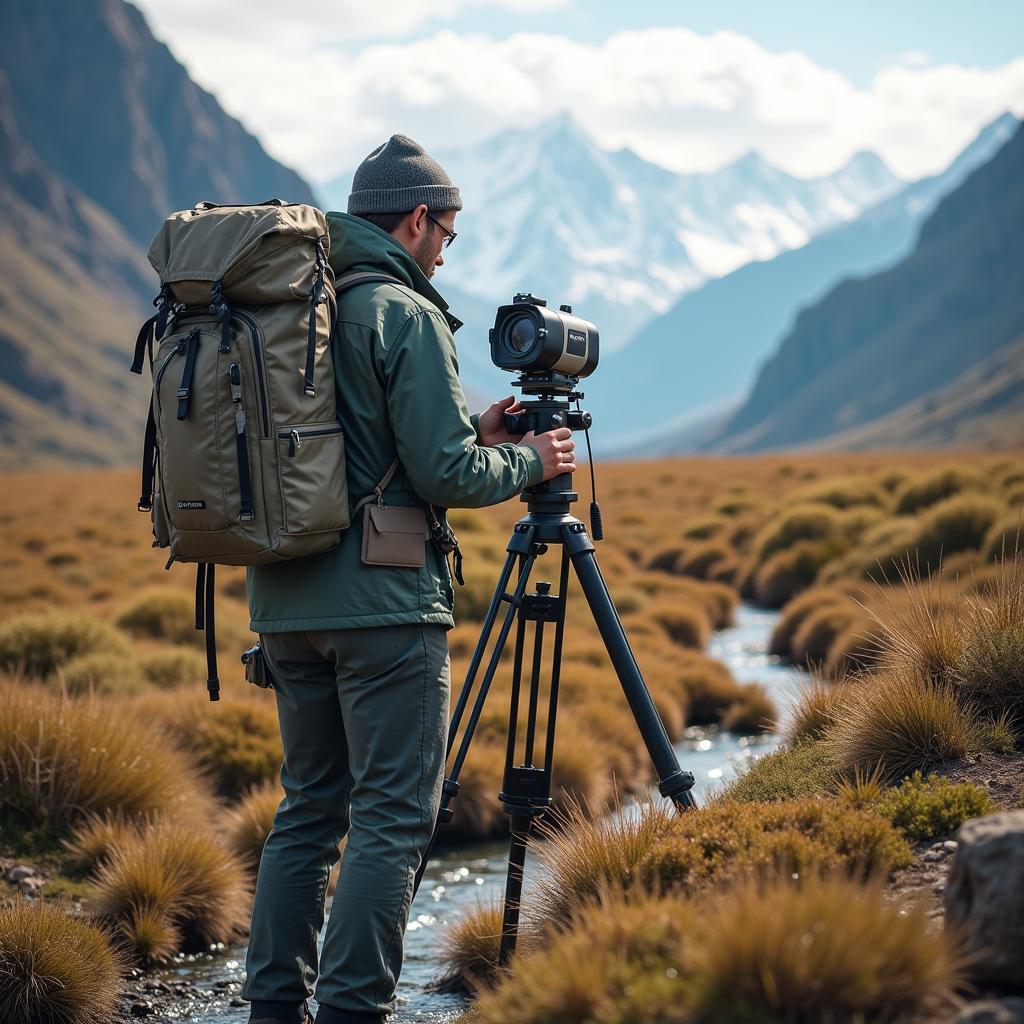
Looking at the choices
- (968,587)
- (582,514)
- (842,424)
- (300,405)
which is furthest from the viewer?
(842,424)

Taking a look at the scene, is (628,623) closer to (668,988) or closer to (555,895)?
(555,895)

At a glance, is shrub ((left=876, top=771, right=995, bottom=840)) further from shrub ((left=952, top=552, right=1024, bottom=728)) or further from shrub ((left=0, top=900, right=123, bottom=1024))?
shrub ((left=0, top=900, right=123, bottom=1024))

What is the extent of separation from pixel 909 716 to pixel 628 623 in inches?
384

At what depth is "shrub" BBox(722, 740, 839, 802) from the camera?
193 inches

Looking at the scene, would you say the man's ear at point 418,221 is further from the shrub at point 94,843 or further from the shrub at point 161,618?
the shrub at point 161,618

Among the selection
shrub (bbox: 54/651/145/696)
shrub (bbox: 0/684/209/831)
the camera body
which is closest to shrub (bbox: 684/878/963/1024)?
the camera body

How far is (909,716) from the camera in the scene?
4879 mm

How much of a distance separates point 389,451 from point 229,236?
83 cm

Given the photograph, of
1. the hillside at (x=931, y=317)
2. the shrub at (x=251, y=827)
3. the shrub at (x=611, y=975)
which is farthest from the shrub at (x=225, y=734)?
the hillside at (x=931, y=317)

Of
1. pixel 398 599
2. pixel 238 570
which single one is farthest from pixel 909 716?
pixel 238 570

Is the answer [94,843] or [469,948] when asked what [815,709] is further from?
[94,843]

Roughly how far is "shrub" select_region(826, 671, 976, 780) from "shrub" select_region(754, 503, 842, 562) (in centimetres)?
1495

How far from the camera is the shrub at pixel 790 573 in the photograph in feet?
59.0

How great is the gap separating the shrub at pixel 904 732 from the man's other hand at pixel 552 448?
68.4 inches
